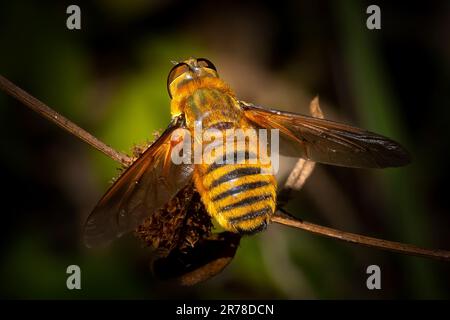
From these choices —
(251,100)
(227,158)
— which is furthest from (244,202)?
(251,100)

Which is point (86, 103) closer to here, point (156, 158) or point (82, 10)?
point (82, 10)

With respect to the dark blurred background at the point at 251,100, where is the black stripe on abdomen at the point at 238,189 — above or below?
below

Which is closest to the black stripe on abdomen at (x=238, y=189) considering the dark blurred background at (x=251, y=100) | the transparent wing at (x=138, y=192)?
the transparent wing at (x=138, y=192)

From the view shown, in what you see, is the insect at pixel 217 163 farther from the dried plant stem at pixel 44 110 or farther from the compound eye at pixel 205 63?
the dried plant stem at pixel 44 110

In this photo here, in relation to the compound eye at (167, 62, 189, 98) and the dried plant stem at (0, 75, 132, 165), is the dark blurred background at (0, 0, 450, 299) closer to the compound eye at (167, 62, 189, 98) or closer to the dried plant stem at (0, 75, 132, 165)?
the compound eye at (167, 62, 189, 98)

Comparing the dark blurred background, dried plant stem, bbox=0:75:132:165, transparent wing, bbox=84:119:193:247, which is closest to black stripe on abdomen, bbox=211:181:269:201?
transparent wing, bbox=84:119:193:247

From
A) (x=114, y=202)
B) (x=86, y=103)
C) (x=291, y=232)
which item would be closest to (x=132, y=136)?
(x=86, y=103)

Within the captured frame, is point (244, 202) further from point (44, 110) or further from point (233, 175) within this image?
point (44, 110)
